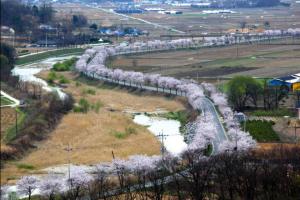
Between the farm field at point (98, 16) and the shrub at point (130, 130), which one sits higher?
the farm field at point (98, 16)

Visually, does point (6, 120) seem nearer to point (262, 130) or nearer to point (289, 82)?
point (262, 130)

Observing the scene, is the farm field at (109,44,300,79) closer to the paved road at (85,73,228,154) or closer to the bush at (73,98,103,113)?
the paved road at (85,73,228,154)

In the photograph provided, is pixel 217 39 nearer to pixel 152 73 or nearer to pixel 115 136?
pixel 152 73

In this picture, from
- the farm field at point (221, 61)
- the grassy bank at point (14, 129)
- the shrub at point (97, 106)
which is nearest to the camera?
the grassy bank at point (14, 129)

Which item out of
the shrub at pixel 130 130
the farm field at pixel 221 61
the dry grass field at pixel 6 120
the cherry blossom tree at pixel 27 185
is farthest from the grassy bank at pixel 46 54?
the cherry blossom tree at pixel 27 185

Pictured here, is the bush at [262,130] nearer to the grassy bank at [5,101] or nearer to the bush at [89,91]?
the grassy bank at [5,101]

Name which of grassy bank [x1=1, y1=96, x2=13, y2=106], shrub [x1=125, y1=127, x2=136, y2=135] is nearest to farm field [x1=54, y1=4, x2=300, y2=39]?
shrub [x1=125, y1=127, x2=136, y2=135]

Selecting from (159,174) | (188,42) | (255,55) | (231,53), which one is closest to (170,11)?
(188,42)
